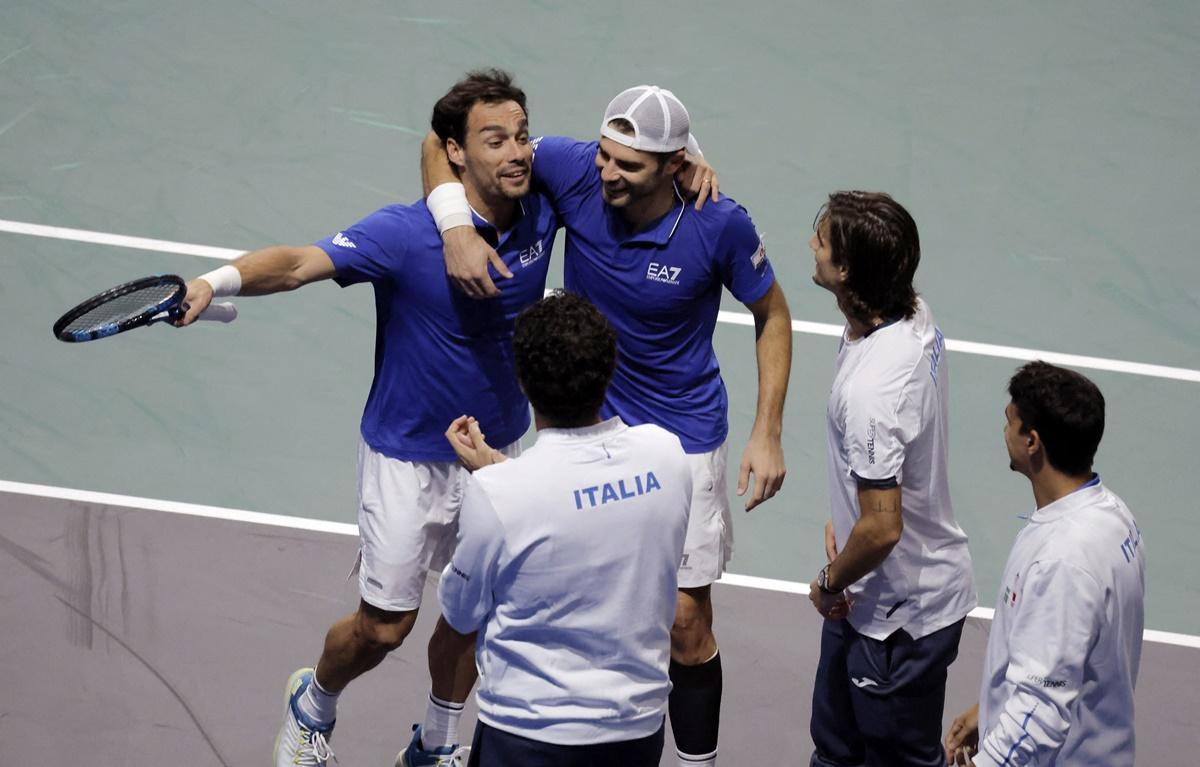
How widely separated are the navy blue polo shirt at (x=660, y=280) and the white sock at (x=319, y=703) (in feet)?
4.95

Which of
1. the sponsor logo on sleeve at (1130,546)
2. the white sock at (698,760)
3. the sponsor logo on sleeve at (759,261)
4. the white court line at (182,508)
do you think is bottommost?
the white sock at (698,760)

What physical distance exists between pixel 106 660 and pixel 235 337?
2.57m

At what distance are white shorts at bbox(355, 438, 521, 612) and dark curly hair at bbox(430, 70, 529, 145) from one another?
1.25 meters

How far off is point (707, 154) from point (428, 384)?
4.50 meters

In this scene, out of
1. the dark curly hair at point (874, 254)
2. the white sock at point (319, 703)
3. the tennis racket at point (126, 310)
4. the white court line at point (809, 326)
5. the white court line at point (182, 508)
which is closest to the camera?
the tennis racket at point (126, 310)

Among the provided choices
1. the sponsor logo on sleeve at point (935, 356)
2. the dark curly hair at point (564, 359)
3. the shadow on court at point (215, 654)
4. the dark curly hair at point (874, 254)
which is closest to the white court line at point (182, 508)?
the shadow on court at point (215, 654)

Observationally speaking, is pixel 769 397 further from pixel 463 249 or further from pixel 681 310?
pixel 463 249

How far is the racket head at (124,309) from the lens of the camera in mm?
4594

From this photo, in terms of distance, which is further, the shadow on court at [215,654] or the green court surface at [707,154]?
the green court surface at [707,154]

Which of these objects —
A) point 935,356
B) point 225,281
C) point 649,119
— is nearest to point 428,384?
point 225,281

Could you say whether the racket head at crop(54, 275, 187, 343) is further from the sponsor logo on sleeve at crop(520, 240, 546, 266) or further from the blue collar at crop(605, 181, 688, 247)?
the blue collar at crop(605, 181, 688, 247)

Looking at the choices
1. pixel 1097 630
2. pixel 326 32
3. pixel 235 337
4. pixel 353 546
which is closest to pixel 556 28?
pixel 326 32

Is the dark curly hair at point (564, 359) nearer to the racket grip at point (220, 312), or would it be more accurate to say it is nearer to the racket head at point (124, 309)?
the racket head at point (124, 309)

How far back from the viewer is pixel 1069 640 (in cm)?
384
